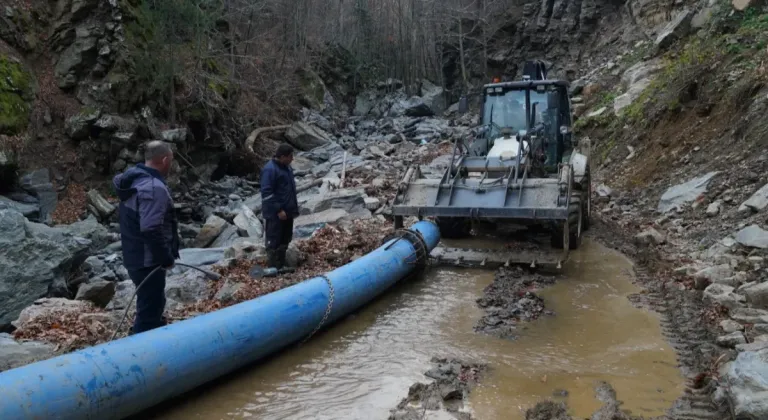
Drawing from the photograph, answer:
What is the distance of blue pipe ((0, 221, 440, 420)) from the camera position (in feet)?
11.6

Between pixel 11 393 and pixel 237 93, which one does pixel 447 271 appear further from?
pixel 237 93

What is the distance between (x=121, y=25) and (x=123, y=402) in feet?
47.1

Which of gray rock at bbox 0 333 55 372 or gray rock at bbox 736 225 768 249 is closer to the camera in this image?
gray rock at bbox 0 333 55 372

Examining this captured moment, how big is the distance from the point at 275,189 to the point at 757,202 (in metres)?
6.22

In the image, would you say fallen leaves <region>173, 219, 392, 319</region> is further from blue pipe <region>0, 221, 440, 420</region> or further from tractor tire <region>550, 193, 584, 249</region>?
tractor tire <region>550, 193, 584, 249</region>

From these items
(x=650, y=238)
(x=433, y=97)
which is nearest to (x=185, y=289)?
(x=650, y=238)

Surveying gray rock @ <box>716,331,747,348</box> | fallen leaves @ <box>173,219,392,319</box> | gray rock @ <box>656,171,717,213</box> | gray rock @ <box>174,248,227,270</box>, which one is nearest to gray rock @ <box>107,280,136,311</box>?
A: fallen leaves @ <box>173,219,392,319</box>

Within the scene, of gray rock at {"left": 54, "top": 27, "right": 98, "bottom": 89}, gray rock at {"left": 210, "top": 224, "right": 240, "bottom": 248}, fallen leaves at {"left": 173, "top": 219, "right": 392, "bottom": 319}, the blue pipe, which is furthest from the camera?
gray rock at {"left": 54, "top": 27, "right": 98, "bottom": 89}

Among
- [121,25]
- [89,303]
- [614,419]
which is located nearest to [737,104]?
[614,419]

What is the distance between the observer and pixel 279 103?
951 inches

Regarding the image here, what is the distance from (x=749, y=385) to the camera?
3.62 metres

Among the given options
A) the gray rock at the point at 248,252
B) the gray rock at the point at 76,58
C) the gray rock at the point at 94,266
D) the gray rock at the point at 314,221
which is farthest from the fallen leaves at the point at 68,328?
the gray rock at the point at 76,58

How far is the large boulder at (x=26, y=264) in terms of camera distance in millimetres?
6668

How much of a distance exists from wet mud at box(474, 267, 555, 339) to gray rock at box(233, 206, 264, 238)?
4957mm
